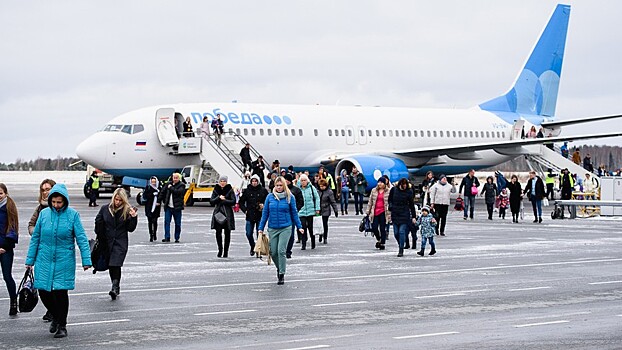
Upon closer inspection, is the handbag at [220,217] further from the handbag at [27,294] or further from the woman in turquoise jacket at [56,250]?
the woman in turquoise jacket at [56,250]

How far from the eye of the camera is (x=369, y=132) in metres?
46.5

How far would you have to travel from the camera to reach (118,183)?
41344 mm

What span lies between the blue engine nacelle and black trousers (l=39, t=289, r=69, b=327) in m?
29.9

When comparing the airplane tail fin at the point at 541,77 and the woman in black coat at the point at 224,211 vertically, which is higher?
the airplane tail fin at the point at 541,77

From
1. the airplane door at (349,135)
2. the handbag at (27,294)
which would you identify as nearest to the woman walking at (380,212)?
the handbag at (27,294)

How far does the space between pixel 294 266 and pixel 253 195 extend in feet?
8.96

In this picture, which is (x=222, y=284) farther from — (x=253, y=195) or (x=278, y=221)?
(x=253, y=195)

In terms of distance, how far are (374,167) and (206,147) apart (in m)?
6.69

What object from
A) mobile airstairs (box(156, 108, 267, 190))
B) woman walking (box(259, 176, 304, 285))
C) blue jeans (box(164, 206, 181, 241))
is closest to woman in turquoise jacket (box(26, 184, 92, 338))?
woman walking (box(259, 176, 304, 285))

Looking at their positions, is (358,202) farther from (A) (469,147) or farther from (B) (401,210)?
(B) (401,210)

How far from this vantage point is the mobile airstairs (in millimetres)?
39031

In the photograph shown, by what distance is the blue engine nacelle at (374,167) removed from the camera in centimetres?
4122

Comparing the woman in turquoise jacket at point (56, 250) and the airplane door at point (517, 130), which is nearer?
the woman in turquoise jacket at point (56, 250)

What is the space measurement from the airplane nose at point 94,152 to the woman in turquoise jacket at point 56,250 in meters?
27.6
